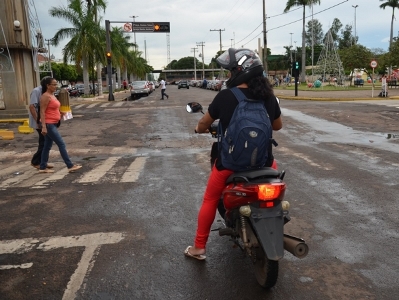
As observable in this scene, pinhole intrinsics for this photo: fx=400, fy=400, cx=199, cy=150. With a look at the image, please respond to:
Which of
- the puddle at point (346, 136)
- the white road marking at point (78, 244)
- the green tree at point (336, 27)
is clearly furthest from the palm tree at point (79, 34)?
the green tree at point (336, 27)

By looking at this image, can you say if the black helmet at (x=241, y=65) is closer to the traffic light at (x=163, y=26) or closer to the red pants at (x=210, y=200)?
the red pants at (x=210, y=200)

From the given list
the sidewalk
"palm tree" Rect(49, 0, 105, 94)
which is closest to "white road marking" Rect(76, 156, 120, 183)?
the sidewalk

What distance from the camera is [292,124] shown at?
568 inches

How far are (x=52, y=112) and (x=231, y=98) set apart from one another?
5.01 meters

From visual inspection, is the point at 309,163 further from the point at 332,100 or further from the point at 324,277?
the point at 332,100

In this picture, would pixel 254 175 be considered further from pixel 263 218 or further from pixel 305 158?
pixel 305 158

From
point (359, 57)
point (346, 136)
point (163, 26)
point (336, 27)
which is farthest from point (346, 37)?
point (346, 136)

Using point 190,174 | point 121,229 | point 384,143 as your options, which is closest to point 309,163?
point 190,174

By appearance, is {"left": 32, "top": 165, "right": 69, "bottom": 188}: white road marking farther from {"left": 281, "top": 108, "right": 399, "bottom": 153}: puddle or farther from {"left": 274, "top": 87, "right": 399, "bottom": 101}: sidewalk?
{"left": 274, "top": 87, "right": 399, "bottom": 101}: sidewalk

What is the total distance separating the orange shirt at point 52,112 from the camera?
7.24 meters

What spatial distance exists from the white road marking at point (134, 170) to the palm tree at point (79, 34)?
25774 millimetres

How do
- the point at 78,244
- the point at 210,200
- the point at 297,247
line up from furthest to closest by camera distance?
the point at 78,244 < the point at 210,200 < the point at 297,247

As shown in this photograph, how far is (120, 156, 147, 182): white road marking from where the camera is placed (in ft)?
22.6

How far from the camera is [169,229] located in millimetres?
4480
